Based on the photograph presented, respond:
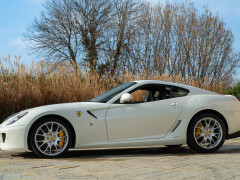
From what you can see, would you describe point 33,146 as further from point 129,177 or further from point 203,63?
point 203,63

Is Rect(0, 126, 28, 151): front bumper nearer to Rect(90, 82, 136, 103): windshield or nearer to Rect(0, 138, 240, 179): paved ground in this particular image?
Rect(0, 138, 240, 179): paved ground

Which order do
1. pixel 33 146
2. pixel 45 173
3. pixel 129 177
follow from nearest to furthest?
pixel 129 177, pixel 45 173, pixel 33 146

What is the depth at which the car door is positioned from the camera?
6598 mm

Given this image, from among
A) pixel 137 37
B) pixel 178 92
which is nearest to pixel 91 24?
pixel 137 37

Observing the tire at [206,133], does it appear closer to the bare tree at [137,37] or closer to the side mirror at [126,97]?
the side mirror at [126,97]

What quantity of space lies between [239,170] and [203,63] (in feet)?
78.0

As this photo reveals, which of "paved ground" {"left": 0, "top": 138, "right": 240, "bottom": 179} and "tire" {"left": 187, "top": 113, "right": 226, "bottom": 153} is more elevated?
"tire" {"left": 187, "top": 113, "right": 226, "bottom": 153}

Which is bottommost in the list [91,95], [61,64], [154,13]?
[91,95]

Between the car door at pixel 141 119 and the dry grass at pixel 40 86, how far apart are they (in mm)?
6000

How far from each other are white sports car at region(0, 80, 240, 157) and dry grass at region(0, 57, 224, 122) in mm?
5207

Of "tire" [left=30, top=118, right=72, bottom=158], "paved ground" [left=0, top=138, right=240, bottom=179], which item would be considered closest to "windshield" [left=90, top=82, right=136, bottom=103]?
"tire" [left=30, top=118, right=72, bottom=158]

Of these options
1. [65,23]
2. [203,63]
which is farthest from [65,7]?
[203,63]

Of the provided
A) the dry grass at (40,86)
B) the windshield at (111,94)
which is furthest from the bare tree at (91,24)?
the windshield at (111,94)

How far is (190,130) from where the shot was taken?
6.98 meters
